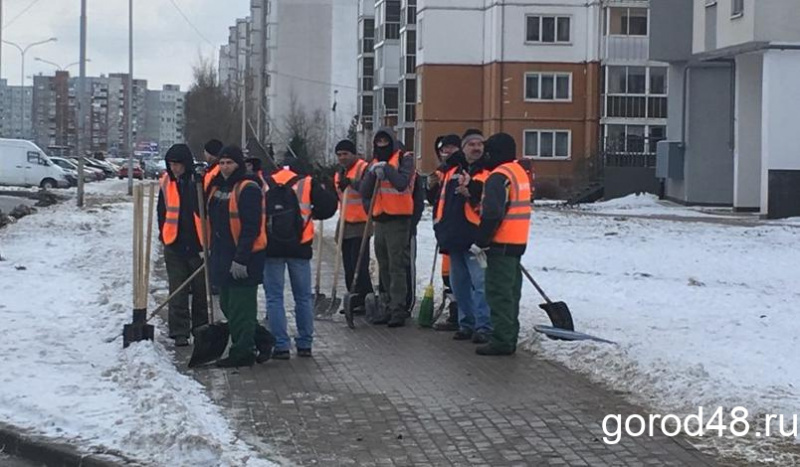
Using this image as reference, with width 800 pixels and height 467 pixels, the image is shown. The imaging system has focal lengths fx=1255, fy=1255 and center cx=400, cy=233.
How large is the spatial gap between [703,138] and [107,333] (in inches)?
1204

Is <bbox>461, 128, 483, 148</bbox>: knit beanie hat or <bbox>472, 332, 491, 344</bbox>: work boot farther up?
<bbox>461, 128, 483, 148</bbox>: knit beanie hat

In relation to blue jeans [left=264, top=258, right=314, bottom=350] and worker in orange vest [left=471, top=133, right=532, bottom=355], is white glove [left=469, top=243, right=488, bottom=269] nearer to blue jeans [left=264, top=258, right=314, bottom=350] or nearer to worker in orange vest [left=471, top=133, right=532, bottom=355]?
worker in orange vest [left=471, top=133, right=532, bottom=355]

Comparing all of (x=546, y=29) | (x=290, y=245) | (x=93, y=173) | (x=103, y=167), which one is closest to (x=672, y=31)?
(x=546, y=29)

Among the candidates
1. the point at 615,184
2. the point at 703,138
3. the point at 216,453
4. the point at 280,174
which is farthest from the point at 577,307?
the point at 615,184

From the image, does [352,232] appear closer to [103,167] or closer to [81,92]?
[81,92]

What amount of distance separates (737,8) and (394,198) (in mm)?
22716

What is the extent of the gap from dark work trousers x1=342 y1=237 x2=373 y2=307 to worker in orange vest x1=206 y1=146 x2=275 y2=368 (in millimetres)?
3037

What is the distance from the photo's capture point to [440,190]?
503 inches

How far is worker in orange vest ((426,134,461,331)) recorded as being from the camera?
12734 mm

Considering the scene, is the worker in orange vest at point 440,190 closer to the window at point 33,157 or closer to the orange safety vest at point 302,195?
the orange safety vest at point 302,195

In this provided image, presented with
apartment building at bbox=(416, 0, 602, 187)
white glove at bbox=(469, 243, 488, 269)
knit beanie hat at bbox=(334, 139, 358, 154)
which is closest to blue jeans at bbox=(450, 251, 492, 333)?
white glove at bbox=(469, 243, 488, 269)

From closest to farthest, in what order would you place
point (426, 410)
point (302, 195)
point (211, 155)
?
point (426, 410) < point (302, 195) < point (211, 155)

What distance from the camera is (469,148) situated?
1169cm

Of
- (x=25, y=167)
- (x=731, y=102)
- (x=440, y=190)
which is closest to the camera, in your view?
(x=440, y=190)
